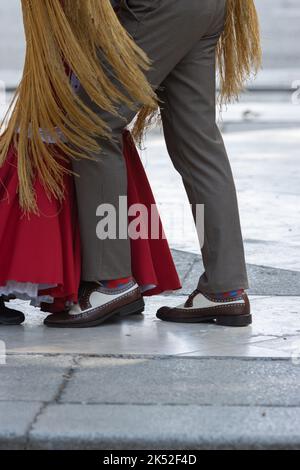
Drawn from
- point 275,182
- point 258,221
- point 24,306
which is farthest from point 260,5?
point 24,306

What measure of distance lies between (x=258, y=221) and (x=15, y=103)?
8.40 feet

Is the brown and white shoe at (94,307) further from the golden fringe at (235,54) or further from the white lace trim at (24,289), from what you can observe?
the golden fringe at (235,54)

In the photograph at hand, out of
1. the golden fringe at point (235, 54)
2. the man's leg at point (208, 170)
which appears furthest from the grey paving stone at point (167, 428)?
the golden fringe at point (235, 54)

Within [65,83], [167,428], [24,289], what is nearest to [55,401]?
[167,428]

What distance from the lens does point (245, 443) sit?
9.16ft

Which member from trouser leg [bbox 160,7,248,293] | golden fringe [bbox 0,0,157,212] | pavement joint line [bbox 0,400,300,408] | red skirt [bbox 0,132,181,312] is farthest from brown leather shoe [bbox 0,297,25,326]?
pavement joint line [bbox 0,400,300,408]

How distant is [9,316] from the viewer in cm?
400

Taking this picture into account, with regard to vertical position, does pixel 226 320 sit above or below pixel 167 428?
above

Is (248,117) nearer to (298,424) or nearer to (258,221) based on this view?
(258,221)

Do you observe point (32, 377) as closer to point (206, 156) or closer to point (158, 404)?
point (158, 404)

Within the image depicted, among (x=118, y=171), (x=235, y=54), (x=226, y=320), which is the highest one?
(x=235, y=54)

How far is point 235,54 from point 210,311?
0.91 m
